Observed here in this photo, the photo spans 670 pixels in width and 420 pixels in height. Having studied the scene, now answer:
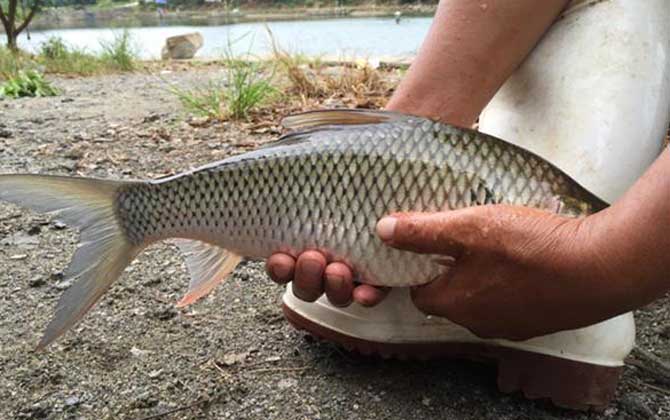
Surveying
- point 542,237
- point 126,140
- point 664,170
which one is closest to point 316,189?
point 542,237

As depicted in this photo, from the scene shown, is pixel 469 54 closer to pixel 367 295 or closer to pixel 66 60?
pixel 367 295

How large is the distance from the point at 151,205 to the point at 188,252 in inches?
5.7

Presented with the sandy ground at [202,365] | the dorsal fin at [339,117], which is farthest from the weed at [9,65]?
the dorsal fin at [339,117]

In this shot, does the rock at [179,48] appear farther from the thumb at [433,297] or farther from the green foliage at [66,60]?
the thumb at [433,297]

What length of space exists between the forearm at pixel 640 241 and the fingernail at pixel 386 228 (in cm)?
27

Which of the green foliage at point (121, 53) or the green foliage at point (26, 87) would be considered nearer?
the green foliage at point (26, 87)

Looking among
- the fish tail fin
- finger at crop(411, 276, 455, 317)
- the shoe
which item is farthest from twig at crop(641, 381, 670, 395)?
the fish tail fin

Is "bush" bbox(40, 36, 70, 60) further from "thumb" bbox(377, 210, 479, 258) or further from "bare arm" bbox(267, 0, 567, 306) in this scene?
"thumb" bbox(377, 210, 479, 258)

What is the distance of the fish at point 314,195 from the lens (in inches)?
43.6

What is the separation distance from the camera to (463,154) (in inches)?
44.1

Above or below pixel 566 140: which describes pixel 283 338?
below

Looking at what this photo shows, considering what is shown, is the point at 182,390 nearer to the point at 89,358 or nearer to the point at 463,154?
the point at 89,358

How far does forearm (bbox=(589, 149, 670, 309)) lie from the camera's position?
913mm

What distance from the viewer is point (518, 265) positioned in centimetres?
99
